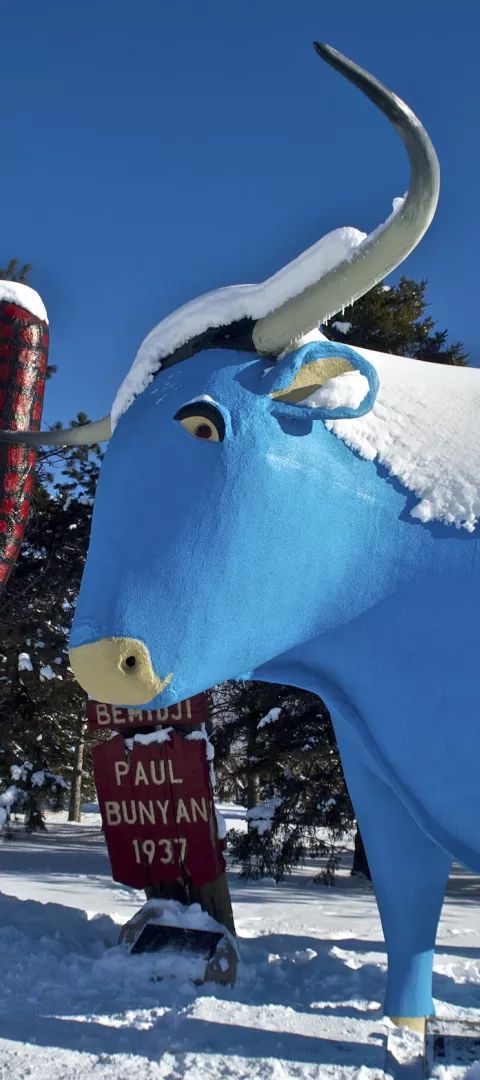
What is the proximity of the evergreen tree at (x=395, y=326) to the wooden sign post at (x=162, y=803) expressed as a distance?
549 centimetres

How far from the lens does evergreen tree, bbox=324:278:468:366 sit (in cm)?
973

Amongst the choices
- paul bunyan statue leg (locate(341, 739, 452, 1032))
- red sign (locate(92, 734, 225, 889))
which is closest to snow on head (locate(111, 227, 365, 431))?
paul bunyan statue leg (locate(341, 739, 452, 1032))

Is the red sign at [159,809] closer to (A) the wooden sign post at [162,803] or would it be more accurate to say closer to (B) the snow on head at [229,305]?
(A) the wooden sign post at [162,803]

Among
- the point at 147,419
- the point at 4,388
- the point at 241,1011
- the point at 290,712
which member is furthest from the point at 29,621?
the point at 147,419

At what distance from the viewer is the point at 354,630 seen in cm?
260

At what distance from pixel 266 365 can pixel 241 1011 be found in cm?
311

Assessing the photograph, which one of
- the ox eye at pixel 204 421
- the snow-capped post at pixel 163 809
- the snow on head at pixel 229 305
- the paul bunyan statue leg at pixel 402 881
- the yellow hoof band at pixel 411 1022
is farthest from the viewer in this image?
the snow-capped post at pixel 163 809

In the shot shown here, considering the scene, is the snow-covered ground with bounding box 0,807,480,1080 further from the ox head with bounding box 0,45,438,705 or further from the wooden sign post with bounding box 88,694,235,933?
the ox head with bounding box 0,45,438,705

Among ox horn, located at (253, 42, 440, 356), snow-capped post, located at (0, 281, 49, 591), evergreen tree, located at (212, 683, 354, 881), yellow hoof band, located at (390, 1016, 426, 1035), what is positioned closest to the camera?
ox horn, located at (253, 42, 440, 356)

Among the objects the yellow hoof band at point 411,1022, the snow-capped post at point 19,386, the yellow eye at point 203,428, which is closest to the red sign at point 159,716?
the snow-capped post at point 19,386

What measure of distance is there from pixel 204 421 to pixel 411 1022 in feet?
8.30

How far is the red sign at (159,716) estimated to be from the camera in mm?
5508

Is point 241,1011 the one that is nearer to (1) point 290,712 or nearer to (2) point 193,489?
(2) point 193,489

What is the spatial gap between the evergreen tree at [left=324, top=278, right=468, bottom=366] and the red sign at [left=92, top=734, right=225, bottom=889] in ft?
18.5
